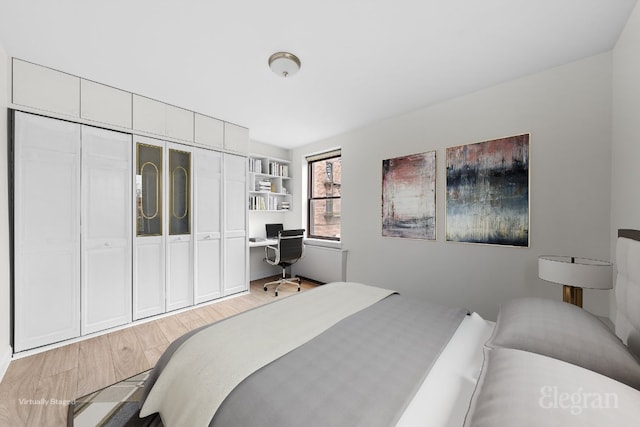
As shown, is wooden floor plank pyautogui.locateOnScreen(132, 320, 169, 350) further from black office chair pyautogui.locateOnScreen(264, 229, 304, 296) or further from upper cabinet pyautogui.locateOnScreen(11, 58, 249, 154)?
upper cabinet pyautogui.locateOnScreen(11, 58, 249, 154)

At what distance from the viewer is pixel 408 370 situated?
1119 mm

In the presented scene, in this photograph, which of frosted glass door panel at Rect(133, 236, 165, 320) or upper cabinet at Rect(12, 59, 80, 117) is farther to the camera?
frosted glass door panel at Rect(133, 236, 165, 320)

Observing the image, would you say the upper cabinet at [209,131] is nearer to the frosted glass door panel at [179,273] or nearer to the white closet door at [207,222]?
the white closet door at [207,222]

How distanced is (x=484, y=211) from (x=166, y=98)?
384 centimetres

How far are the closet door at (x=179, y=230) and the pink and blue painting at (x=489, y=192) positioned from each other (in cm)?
328

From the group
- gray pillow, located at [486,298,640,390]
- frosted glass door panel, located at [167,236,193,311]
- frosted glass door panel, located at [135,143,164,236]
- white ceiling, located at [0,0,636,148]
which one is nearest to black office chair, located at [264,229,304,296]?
frosted glass door panel, located at [167,236,193,311]

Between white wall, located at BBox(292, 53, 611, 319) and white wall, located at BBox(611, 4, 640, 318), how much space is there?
0.10 metres

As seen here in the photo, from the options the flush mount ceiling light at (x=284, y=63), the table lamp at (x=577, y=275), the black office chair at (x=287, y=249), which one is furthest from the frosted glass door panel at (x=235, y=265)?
the table lamp at (x=577, y=275)

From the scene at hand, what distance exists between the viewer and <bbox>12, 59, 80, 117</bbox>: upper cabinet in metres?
2.25

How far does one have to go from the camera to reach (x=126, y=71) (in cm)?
242

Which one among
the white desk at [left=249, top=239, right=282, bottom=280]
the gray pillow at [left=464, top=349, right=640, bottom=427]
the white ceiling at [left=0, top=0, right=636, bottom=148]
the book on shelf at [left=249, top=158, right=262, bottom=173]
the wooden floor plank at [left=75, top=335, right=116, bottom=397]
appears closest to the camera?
the gray pillow at [left=464, top=349, right=640, bottom=427]

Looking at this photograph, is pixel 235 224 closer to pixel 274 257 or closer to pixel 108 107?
pixel 274 257

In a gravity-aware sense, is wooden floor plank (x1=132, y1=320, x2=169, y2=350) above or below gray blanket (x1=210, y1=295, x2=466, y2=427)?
below

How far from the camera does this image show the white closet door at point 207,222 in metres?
3.42
